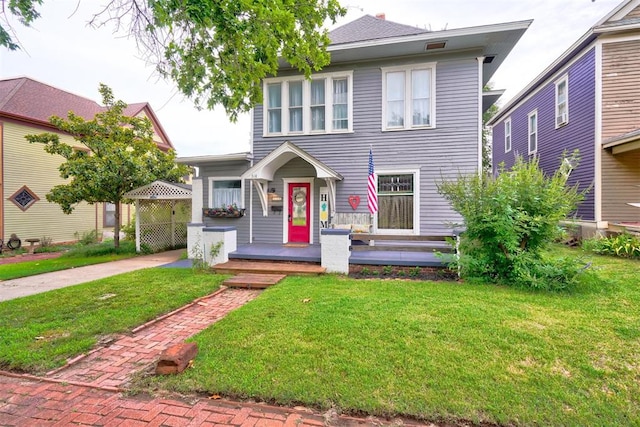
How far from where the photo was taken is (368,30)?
29.7ft

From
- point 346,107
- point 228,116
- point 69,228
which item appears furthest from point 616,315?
point 69,228

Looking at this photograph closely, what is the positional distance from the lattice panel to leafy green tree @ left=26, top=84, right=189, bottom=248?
38.0 inches

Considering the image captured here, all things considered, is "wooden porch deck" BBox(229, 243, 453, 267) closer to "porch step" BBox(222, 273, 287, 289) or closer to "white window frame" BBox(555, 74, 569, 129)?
"porch step" BBox(222, 273, 287, 289)

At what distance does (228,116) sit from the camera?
554 centimetres

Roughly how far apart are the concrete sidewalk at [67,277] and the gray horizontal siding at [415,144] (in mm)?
3582

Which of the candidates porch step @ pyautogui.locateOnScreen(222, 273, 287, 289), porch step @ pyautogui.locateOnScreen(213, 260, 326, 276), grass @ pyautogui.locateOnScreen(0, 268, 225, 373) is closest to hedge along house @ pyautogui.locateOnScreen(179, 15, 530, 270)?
porch step @ pyautogui.locateOnScreen(213, 260, 326, 276)

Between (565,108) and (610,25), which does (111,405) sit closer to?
(610,25)

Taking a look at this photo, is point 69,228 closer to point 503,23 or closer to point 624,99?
point 503,23

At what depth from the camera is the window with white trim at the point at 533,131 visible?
13.0 meters

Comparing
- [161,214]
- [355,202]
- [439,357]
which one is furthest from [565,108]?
[161,214]

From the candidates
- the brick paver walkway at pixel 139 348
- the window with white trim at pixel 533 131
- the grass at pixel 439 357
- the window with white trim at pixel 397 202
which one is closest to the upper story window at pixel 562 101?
the window with white trim at pixel 533 131

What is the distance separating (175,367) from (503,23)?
31.1 ft

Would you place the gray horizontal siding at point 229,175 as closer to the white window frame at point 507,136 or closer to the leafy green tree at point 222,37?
the leafy green tree at point 222,37

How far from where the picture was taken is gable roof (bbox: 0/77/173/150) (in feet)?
40.8
